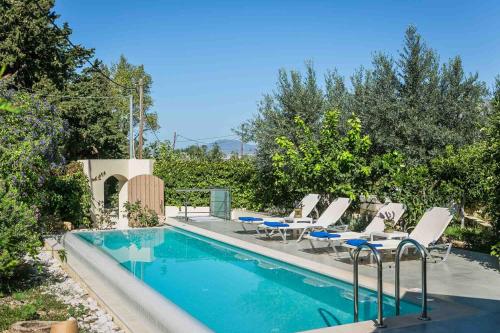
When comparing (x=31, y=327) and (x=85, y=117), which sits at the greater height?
(x=85, y=117)

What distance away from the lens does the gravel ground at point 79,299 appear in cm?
631

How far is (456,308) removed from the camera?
645cm

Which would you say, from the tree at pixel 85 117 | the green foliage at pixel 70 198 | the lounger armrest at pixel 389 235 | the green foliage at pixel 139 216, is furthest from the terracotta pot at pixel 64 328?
the tree at pixel 85 117

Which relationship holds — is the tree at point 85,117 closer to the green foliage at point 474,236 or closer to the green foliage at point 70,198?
the green foliage at point 70,198

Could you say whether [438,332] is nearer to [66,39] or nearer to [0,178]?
[0,178]

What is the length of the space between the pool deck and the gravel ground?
274 cm

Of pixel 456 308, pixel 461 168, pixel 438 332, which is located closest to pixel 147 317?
pixel 438 332

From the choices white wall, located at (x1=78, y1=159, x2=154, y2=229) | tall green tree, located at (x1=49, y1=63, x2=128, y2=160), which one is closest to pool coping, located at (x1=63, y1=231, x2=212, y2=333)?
white wall, located at (x1=78, y1=159, x2=154, y2=229)

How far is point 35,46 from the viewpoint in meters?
26.2

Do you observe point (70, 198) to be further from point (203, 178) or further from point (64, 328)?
point (64, 328)

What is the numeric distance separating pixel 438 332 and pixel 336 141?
915 cm

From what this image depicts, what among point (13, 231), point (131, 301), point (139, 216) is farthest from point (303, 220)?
point (13, 231)

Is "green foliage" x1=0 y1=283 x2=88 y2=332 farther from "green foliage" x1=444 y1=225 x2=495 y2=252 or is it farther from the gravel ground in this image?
"green foliage" x1=444 y1=225 x2=495 y2=252

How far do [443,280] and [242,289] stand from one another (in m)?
3.38
